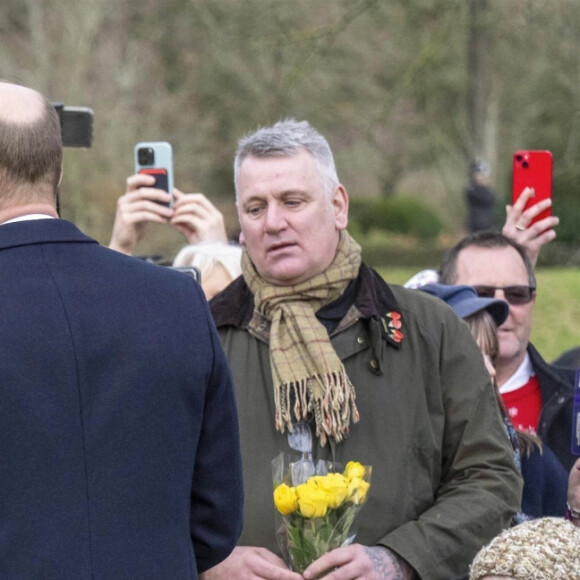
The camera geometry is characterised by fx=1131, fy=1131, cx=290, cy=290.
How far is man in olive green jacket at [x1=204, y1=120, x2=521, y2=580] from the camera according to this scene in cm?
301

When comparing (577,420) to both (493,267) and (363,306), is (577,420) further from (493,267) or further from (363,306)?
(493,267)

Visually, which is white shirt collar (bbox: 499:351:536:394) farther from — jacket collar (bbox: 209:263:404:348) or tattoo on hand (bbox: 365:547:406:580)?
tattoo on hand (bbox: 365:547:406:580)

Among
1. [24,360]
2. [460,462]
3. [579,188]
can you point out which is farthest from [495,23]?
[24,360]

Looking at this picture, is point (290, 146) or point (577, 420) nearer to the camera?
point (577, 420)

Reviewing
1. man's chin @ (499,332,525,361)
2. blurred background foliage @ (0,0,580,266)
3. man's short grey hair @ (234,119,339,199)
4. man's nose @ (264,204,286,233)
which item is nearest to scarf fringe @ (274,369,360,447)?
man's nose @ (264,204,286,233)

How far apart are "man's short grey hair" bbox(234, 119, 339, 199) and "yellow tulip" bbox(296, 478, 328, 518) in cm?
97

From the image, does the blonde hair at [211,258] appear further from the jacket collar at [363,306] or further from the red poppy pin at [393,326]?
the red poppy pin at [393,326]

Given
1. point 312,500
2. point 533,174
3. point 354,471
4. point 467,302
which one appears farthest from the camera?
point 533,174

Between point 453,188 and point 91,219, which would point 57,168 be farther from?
point 453,188

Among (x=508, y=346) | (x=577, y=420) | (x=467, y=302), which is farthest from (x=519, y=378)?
(x=577, y=420)

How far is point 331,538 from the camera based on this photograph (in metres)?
2.81

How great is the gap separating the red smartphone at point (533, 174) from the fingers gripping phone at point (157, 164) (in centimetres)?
130

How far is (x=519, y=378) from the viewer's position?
4.05 meters

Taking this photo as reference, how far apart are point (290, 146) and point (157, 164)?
3.84ft
